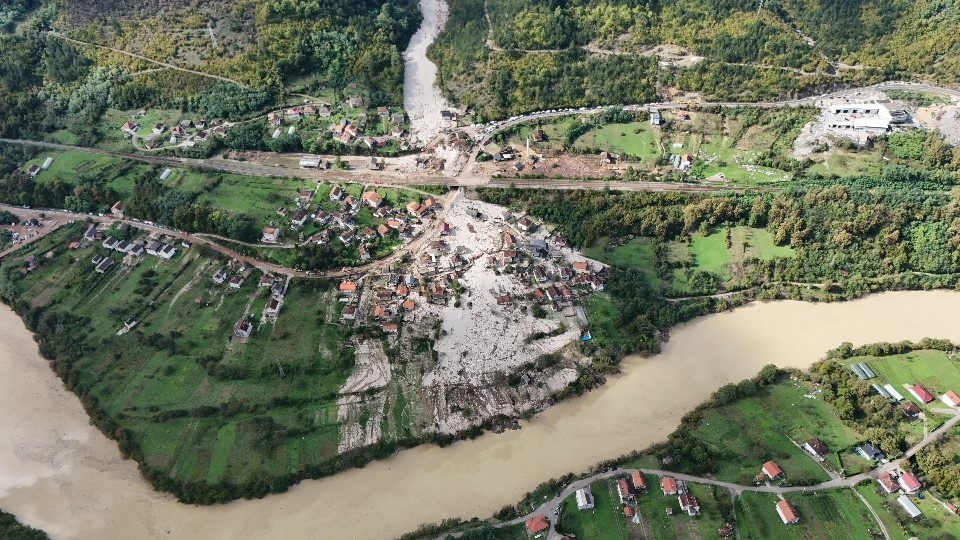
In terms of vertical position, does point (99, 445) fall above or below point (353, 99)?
below

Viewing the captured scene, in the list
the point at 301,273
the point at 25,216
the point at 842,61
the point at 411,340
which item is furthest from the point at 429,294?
the point at 842,61

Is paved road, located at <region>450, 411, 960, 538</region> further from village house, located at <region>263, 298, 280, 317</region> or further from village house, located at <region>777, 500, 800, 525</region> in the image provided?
village house, located at <region>263, 298, 280, 317</region>

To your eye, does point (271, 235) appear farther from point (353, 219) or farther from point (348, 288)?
point (348, 288)

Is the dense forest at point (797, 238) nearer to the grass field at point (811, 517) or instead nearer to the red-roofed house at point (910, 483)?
the grass field at point (811, 517)

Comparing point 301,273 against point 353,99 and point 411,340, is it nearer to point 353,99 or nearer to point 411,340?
point 411,340

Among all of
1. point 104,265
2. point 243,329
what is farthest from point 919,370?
point 104,265

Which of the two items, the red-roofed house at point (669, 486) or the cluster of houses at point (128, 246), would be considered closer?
the red-roofed house at point (669, 486)

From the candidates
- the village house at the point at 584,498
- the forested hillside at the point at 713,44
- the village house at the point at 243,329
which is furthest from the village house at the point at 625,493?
Result: the forested hillside at the point at 713,44
